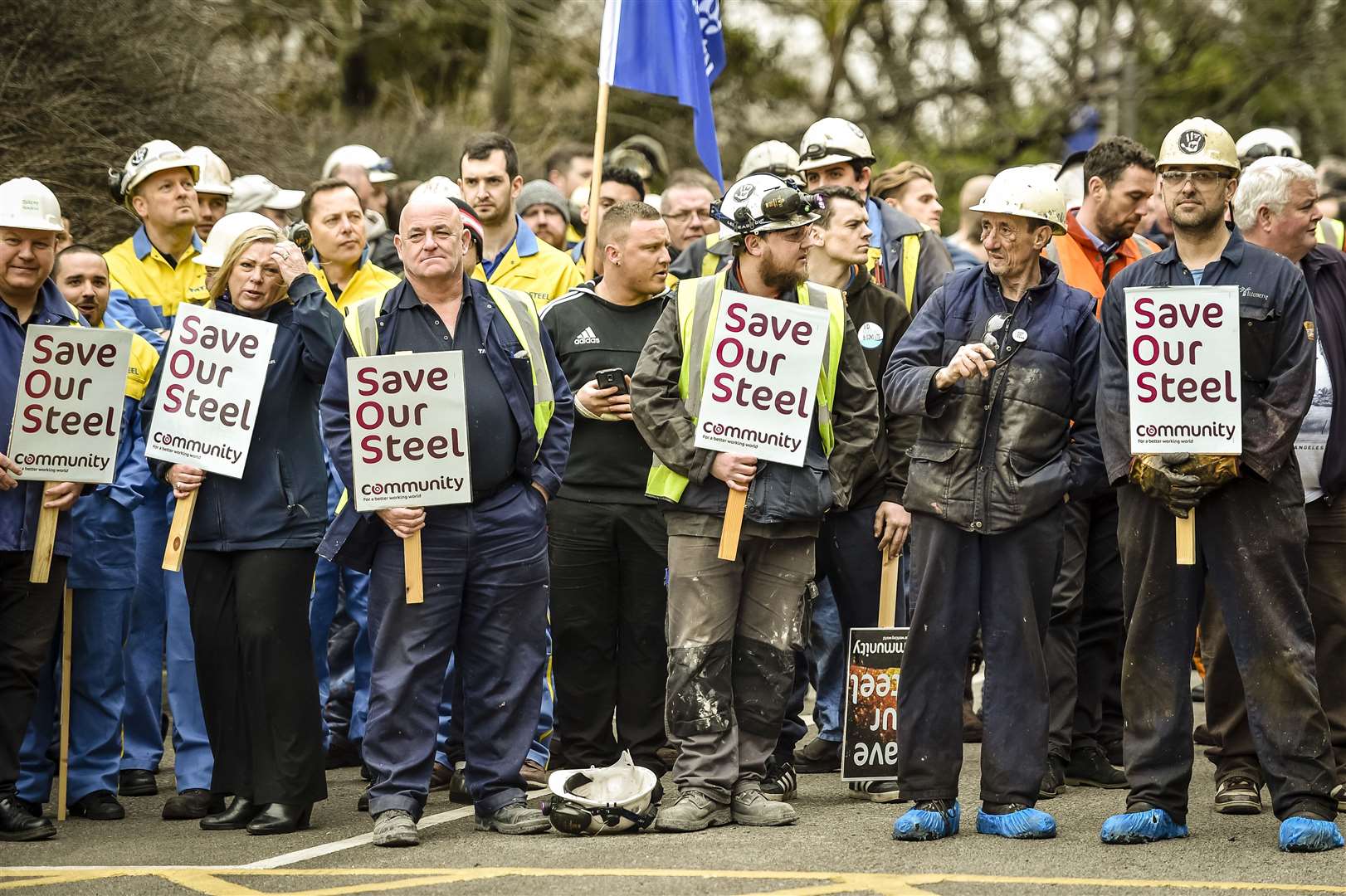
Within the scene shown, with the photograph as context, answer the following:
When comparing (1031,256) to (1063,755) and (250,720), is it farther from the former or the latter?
(250,720)

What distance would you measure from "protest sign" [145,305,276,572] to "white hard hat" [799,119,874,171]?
331cm

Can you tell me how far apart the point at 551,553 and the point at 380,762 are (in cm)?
161

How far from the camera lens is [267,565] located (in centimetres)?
796

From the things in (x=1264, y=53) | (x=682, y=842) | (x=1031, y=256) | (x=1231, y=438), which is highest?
(x=1264, y=53)

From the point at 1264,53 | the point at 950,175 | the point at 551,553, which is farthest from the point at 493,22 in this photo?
the point at 551,553

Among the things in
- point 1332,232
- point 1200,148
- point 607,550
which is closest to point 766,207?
point 1200,148

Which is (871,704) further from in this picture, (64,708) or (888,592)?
(64,708)

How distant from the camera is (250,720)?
26.3 ft

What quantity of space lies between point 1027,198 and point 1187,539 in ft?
4.65

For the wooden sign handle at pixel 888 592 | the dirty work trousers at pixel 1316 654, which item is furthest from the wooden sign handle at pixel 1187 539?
the wooden sign handle at pixel 888 592

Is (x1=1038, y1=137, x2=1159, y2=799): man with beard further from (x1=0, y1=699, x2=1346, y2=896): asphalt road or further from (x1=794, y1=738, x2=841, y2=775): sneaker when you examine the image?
(x1=794, y1=738, x2=841, y2=775): sneaker

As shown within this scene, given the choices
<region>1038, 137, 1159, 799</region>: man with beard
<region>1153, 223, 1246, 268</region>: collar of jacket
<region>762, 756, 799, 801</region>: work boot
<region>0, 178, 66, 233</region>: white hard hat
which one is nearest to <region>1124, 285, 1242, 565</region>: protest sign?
<region>1153, 223, 1246, 268</region>: collar of jacket

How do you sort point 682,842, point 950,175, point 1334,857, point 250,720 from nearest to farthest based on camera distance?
point 1334,857
point 682,842
point 250,720
point 950,175

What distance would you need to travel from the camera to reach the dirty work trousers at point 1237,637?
7145mm
